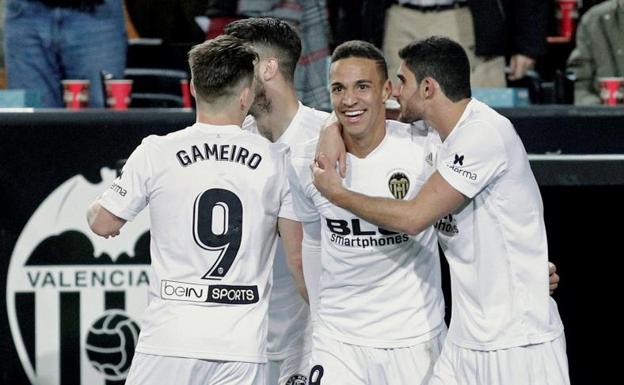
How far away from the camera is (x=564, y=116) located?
21.9ft

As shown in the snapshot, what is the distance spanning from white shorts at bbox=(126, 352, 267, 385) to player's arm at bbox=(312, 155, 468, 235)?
686 millimetres

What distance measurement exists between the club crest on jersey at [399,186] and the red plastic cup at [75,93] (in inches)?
89.2

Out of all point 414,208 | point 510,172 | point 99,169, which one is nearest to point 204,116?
point 414,208

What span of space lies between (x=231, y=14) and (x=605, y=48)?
2.03 m

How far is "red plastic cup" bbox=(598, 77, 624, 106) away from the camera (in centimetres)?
695

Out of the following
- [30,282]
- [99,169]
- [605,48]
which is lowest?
[30,282]

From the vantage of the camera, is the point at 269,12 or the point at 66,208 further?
the point at 269,12

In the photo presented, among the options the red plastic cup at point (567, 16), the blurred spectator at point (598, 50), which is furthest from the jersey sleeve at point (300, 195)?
the red plastic cup at point (567, 16)

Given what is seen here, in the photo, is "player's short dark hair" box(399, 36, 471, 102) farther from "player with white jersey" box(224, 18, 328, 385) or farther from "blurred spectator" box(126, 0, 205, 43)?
"blurred spectator" box(126, 0, 205, 43)

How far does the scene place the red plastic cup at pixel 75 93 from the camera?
23.2 ft

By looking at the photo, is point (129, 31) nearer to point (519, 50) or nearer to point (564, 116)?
point (519, 50)

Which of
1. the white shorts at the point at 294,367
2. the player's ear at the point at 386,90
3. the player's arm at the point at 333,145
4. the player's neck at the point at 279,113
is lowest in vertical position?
the white shorts at the point at 294,367

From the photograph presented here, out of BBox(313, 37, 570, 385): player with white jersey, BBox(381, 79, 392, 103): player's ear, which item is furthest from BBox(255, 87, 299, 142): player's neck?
BBox(313, 37, 570, 385): player with white jersey

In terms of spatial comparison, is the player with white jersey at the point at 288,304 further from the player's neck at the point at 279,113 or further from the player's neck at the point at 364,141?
the player's neck at the point at 364,141
